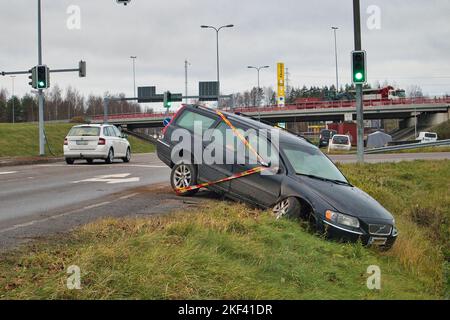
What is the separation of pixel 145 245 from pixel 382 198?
935cm

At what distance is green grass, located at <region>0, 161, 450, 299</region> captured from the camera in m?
4.36

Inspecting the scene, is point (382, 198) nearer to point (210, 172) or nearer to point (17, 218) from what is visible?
point (210, 172)

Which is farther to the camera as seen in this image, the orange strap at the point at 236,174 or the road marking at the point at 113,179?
the road marking at the point at 113,179

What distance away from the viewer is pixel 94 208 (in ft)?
29.1

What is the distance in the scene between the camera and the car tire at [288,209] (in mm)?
7918

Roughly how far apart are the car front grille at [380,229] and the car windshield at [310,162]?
1293mm

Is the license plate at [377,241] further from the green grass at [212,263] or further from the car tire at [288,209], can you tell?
the car tire at [288,209]

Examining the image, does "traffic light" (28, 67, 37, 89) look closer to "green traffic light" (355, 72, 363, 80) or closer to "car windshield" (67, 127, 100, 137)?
"car windshield" (67, 127, 100, 137)

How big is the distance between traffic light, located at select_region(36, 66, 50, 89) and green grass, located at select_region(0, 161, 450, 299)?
19.5 metres

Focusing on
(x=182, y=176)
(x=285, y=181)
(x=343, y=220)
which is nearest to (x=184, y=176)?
(x=182, y=176)

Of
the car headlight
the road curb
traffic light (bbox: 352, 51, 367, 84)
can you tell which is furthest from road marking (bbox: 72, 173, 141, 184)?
→ the road curb

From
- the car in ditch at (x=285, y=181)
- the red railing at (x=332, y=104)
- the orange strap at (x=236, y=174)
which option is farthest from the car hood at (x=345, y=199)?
the red railing at (x=332, y=104)

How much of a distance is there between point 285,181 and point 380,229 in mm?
1548

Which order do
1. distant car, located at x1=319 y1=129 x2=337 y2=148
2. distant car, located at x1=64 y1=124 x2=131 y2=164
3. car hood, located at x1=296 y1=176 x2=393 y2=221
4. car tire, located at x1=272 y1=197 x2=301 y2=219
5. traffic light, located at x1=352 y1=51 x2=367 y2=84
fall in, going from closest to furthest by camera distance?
car hood, located at x1=296 y1=176 x2=393 y2=221 < car tire, located at x1=272 y1=197 x2=301 y2=219 < traffic light, located at x1=352 y1=51 x2=367 y2=84 < distant car, located at x1=64 y1=124 x2=131 y2=164 < distant car, located at x1=319 y1=129 x2=337 y2=148
